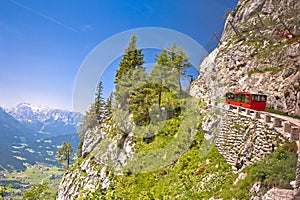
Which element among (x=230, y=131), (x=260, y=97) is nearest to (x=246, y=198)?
(x=230, y=131)

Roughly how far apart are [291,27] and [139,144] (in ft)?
98.9

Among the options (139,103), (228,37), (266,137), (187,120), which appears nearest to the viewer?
(266,137)

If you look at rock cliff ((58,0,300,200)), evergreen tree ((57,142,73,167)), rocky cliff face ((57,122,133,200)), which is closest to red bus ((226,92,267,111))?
rock cliff ((58,0,300,200))

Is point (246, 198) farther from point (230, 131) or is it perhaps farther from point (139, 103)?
point (139, 103)

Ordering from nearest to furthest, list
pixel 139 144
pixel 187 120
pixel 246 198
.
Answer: pixel 246 198, pixel 187 120, pixel 139 144

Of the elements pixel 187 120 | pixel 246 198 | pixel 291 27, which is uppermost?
pixel 291 27

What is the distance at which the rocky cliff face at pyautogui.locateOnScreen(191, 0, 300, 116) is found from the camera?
2739 cm

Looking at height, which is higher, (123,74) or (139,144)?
(123,74)

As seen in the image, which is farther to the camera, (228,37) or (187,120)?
(228,37)

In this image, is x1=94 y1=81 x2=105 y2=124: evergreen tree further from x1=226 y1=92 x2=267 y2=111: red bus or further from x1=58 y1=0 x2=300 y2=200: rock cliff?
x1=226 y1=92 x2=267 y2=111: red bus

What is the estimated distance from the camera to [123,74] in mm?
36281

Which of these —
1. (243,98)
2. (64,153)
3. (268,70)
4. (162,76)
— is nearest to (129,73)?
(162,76)

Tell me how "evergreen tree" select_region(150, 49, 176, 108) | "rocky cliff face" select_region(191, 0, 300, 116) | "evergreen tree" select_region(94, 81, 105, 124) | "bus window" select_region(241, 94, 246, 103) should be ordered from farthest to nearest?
"evergreen tree" select_region(94, 81, 105, 124), "evergreen tree" select_region(150, 49, 176, 108), "rocky cliff face" select_region(191, 0, 300, 116), "bus window" select_region(241, 94, 246, 103)

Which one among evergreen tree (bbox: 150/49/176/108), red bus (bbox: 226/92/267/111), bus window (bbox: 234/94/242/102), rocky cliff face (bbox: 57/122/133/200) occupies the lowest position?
rocky cliff face (bbox: 57/122/133/200)
